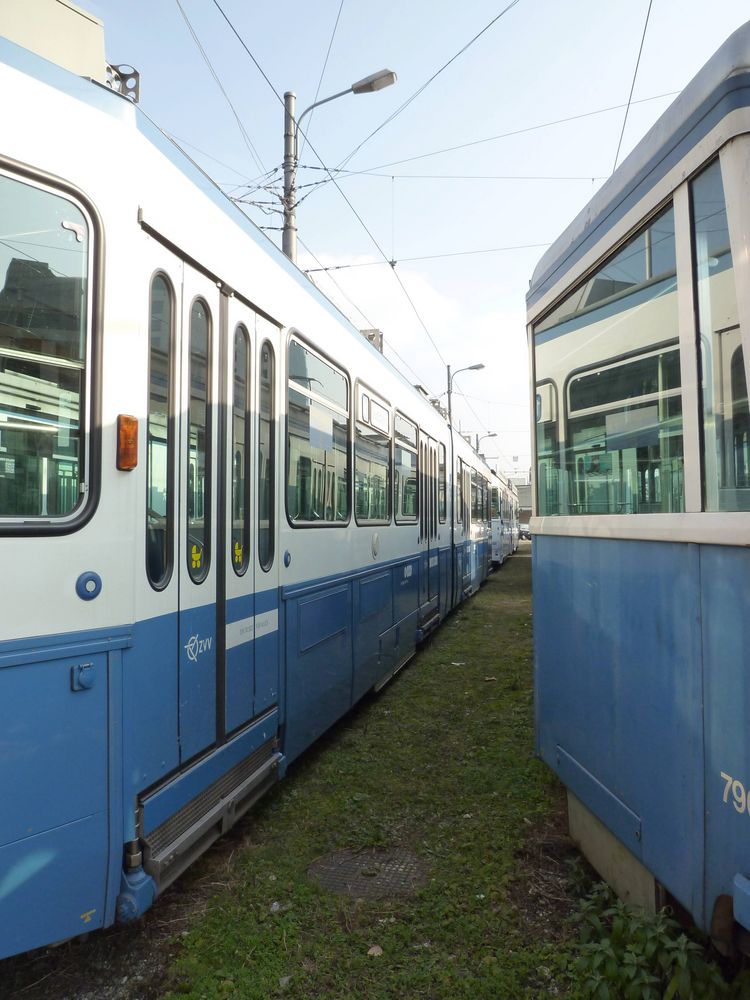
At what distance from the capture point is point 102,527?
280 centimetres

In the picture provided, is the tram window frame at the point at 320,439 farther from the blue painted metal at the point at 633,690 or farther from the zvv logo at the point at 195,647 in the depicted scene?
the blue painted metal at the point at 633,690

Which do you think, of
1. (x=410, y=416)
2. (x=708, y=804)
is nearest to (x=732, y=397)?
(x=708, y=804)

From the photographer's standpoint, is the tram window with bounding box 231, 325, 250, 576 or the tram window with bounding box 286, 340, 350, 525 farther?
the tram window with bounding box 286, 340, 350, 525

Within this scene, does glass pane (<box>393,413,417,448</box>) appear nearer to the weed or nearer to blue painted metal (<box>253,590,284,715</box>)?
blue painted metal (<box>253,590,284,715</box>)

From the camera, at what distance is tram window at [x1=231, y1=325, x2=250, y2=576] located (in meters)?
3.88

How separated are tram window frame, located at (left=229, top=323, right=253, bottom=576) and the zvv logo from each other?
0.47 meters

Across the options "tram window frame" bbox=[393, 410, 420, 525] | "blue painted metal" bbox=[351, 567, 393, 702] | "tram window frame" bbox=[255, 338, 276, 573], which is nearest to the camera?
"tram window frame" bbox=[255, 338, 276, 573]

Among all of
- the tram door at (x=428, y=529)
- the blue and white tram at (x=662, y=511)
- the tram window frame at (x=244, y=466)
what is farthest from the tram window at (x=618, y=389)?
the tram door at (x=428, y=529)

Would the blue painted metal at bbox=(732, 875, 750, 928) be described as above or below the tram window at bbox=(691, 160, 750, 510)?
below

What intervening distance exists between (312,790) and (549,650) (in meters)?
1.86

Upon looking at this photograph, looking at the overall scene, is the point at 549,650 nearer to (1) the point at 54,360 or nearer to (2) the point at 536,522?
(2) the point at 536,522

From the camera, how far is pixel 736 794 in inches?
90.9

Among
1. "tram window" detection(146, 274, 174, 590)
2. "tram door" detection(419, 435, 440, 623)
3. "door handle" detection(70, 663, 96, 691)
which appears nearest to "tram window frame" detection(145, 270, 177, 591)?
"tram window" detection(146, 274, 174, 590)

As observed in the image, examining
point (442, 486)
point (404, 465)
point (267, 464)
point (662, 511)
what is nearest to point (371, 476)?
point (404, 465)
